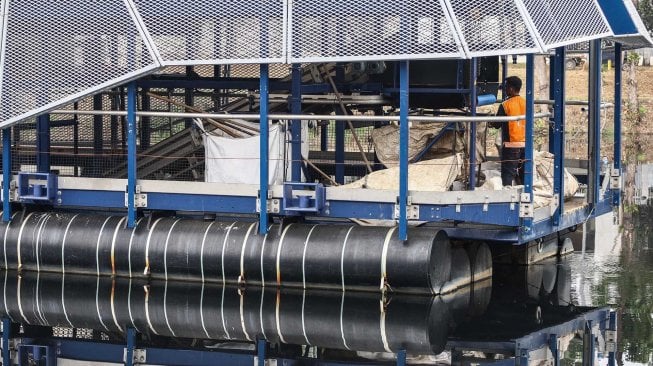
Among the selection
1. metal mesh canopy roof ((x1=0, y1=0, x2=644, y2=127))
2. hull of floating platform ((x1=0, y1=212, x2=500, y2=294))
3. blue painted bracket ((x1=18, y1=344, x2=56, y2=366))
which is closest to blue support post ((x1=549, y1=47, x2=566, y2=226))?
metal mesh canopy roof ((x1=0, y1=0, x2=644, y2=127))

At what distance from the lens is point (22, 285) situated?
63.1ft

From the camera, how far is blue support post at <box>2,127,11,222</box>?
65.3 ft

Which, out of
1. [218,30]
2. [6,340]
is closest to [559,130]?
[218,30]

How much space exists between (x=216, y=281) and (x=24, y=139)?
6.02 meters

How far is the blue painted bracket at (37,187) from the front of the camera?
19.7 meters

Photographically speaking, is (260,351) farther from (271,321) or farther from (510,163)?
(510,163)

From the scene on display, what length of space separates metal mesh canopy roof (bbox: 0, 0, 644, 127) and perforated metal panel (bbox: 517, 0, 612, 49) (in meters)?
0.02

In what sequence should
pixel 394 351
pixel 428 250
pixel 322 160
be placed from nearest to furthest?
pixel 394 351, pixel 428 250, pixel 322 160

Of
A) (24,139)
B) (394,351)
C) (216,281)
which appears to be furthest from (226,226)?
(24,139)

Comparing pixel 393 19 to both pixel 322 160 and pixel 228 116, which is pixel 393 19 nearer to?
pixel 228 116

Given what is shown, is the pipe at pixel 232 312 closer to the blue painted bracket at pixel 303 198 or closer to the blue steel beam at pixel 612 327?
the blue painted bracket at pixel 303 198

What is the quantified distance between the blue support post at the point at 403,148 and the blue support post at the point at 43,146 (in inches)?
204

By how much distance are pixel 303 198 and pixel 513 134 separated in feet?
→ 9.67

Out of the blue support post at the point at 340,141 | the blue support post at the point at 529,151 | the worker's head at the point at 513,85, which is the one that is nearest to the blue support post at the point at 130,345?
the blue support post at the point at 340,141
